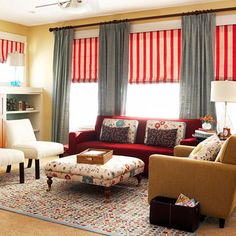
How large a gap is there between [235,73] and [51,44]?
363 cm

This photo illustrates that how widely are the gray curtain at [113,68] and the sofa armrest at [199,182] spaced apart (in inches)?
110

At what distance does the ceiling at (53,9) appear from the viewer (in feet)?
18.1

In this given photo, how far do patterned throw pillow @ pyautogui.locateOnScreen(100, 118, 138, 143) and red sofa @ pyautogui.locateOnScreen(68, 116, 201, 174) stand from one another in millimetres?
86

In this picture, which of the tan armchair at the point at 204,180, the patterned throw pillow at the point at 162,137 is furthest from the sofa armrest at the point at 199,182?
the patterned throw pillow at the point at 162,137

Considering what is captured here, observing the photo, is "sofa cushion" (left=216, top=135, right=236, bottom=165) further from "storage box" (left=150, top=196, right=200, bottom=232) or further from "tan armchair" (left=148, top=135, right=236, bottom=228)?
"storage box" (left=150, top=196, right=200, bottom=232)

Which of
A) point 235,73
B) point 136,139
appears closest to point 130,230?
point 136,139

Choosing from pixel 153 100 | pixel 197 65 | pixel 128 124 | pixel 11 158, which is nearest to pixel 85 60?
pixel 153 100

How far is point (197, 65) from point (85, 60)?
7.17 feet

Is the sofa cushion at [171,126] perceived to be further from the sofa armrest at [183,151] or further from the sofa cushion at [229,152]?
the sofa cushion at [229,152]

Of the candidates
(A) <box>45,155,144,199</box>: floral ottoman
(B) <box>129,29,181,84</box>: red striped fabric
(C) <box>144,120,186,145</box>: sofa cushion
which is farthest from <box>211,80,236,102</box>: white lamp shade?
(A) <box>45,155,144,199</box>: floral ottoman

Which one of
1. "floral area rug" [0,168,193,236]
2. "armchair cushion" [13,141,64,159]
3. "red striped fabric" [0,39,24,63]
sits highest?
"red striped fabric" [0,39,24,63]

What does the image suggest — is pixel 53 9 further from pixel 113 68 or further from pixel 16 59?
pixel 113 68

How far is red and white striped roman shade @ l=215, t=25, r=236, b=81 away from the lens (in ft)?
17.1

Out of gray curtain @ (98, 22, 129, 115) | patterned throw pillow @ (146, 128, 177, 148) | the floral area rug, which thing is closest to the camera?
the floral area rug
